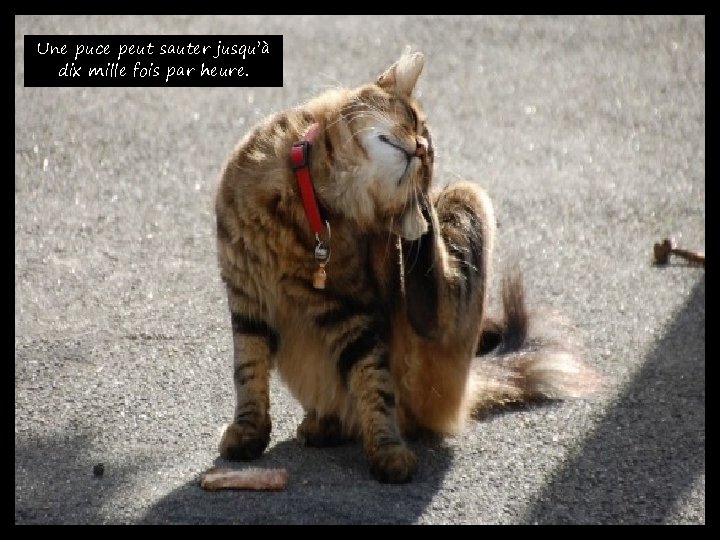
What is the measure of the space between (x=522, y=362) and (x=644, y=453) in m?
0.63

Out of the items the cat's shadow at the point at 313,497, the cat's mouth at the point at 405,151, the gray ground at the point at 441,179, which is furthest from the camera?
the gray ground at the point at 441,179

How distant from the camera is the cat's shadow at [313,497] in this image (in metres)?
3.44

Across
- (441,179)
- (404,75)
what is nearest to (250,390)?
(404,75)

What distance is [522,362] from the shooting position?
15.0ft

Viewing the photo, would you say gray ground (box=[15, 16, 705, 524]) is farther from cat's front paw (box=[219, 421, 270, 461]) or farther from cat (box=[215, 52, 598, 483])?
cat (box=[215, 52, 598, 483])

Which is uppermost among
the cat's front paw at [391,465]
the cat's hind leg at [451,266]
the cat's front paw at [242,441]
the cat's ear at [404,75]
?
the cat's ear at [404,75]

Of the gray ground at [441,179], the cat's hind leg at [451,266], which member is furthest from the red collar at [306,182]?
the gray ground at [441,179]

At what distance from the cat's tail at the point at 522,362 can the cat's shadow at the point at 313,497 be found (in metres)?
0.59

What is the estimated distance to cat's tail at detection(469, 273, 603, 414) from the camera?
14.7ft

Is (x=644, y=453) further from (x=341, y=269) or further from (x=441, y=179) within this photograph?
(x=441, y=179)

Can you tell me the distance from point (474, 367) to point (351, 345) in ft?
2.75

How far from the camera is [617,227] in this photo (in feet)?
20.8

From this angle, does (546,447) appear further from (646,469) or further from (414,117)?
(414,117)

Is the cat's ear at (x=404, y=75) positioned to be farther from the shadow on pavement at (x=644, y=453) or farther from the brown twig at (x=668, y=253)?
the brown twig at (x=668, y=253)
